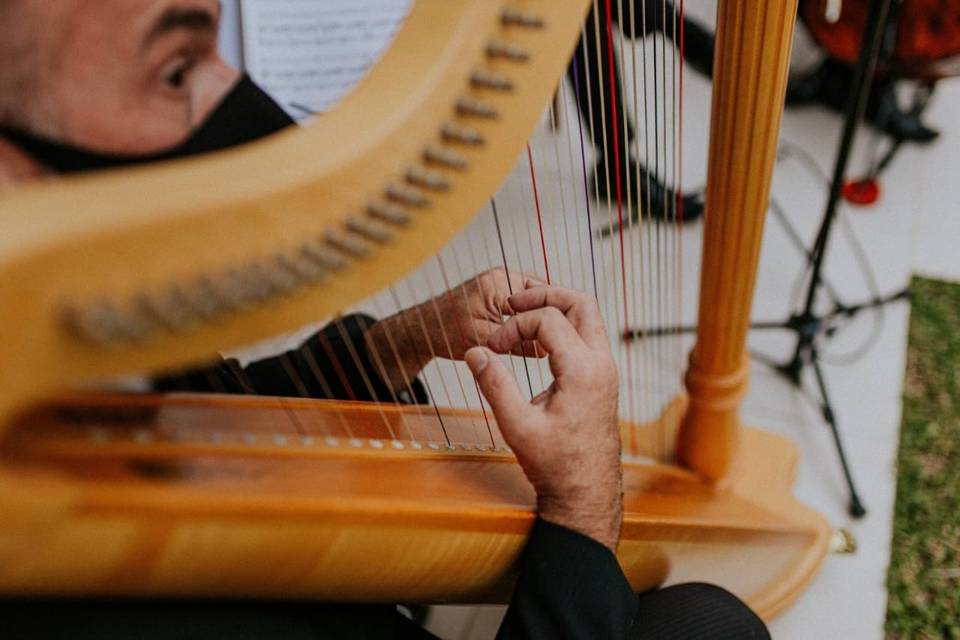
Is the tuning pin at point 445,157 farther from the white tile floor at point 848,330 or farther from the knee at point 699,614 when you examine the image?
the knee at point 699,614

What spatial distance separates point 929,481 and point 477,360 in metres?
1.23

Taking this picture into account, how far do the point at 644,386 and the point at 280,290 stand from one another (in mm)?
1402

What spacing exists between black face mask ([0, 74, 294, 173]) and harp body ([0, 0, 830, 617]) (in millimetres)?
212

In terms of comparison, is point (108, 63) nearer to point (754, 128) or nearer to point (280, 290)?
point (280, 290)

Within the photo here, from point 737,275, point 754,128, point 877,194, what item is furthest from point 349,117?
point 877,194

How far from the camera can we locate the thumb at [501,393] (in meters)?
0.74

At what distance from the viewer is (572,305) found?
804 mm

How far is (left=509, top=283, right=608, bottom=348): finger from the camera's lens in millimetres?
796

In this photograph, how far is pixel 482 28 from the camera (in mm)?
514

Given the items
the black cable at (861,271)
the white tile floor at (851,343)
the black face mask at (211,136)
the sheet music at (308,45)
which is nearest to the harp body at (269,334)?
the black face mask at (211,136)

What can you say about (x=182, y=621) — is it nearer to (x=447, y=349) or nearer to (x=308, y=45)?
(x=447, y=349)

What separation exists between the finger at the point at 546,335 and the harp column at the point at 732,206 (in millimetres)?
331

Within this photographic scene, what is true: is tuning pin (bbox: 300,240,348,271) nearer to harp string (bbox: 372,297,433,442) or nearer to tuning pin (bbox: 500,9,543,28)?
tuning pin (bbox: 500,9,543,28)

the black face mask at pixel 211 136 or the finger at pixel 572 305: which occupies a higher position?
the black face mask at pixel 211 136
